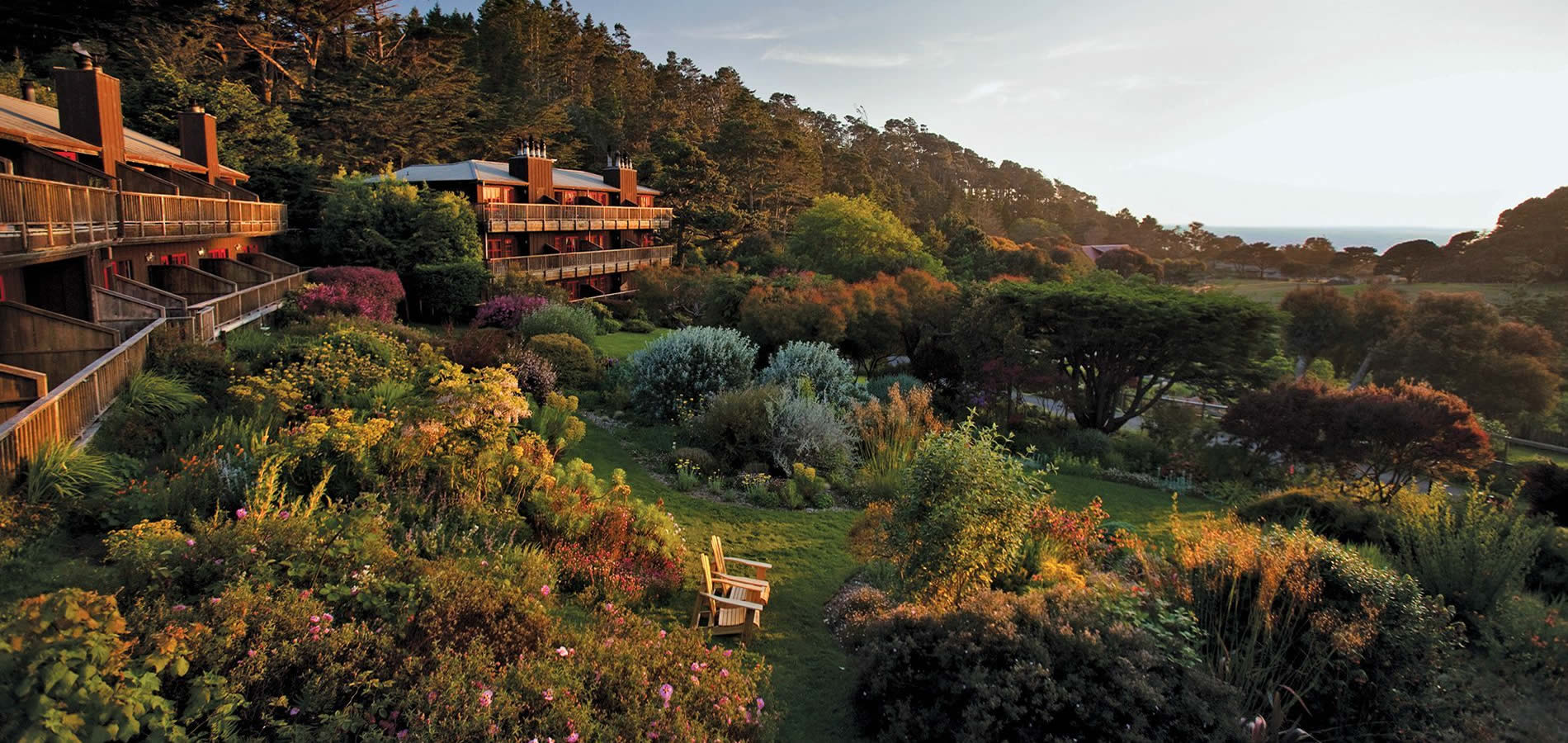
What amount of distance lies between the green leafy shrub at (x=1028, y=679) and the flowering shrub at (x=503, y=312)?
20.9 meters

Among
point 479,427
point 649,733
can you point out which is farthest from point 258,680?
point 479,427

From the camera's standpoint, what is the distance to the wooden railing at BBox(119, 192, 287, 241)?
681 inches

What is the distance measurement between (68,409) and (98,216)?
944 cm

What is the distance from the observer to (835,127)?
128 metres

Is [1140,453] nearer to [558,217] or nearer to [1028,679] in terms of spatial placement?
[1028,679]

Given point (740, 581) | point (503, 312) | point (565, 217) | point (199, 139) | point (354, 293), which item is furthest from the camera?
point (565, 217)

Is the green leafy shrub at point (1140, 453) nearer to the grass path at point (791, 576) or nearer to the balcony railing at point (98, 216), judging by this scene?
the grass path at point (791, 576)

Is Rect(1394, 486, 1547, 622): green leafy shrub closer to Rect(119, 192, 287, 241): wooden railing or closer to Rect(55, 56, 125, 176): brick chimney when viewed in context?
Rect(119, 192, 287, 241): wooden railing

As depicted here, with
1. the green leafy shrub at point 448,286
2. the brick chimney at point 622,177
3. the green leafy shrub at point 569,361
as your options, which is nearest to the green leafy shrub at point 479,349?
the green leafy shrub at point 569,361

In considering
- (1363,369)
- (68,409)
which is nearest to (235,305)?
(68,409)

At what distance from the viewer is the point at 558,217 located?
38625 millimetres

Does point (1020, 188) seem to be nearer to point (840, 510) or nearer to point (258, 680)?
point (840, 510)

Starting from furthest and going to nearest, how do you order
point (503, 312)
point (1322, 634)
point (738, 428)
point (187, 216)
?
point (503, 312)
point (187, 216)
point (738, 428)
point (1322, 634)

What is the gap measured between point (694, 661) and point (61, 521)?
20.9 ft
